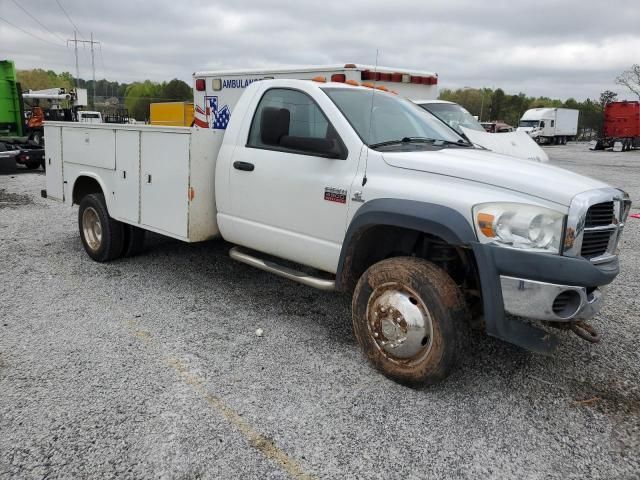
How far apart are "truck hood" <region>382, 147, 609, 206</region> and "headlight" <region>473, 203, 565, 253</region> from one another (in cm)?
12

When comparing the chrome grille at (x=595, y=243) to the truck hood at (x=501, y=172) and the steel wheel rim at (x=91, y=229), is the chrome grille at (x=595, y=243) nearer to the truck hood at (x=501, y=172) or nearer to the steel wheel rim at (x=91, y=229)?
the truck hood at (x=501, y=172)

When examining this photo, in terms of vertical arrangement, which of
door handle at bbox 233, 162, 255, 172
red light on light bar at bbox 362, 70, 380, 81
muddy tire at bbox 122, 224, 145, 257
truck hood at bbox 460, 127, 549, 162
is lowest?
muddy tire at bbox 122, 224, 145, 257

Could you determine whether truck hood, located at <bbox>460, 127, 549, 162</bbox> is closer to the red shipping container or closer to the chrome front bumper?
the chrome front bumper

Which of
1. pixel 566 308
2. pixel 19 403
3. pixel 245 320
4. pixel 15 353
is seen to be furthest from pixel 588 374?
pixel 15 353

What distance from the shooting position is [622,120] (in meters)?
38.1

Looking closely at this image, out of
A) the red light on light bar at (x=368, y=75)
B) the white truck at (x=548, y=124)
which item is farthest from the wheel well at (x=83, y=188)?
the white truck at (x=548, y=124)

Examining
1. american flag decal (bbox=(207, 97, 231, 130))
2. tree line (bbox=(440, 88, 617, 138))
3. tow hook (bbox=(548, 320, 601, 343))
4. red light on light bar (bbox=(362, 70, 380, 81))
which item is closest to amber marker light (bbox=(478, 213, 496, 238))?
tow hook (bbox=(548, 320, 601, 343))

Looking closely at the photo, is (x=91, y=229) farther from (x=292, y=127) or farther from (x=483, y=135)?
(x=483, y=135)

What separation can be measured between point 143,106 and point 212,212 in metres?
78.1

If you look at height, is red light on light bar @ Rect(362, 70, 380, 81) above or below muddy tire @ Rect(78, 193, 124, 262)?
above

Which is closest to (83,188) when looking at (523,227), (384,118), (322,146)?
(322,146)

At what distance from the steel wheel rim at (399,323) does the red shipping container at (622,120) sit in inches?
1608

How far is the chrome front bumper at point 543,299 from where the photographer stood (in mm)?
3080

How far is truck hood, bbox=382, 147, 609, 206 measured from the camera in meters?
3.21
